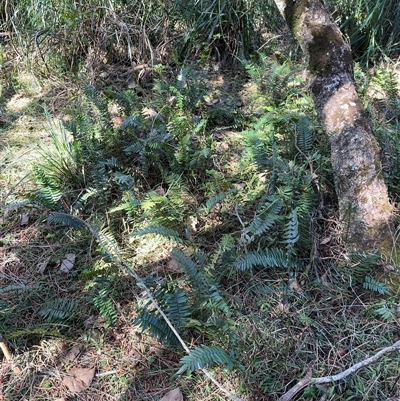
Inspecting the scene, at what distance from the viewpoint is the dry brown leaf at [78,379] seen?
2043 mm

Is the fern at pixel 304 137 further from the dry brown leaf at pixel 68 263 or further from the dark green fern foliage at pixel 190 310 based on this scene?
the dry brown leaf at pixel 68 263

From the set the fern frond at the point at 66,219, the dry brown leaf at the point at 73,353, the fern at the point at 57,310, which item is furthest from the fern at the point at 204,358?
the fern frond at the point at 66,219

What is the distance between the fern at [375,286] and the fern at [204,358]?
0.86 metres

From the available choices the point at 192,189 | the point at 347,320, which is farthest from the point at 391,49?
the point at 347,320

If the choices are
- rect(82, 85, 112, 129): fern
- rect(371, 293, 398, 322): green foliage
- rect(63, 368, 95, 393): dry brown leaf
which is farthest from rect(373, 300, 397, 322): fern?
rect(82, 85, 112, 129): fern

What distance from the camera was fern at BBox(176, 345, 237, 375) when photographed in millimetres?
1735

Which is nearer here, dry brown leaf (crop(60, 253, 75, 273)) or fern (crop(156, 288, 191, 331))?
fern (crop(156, 288, 191, 331))

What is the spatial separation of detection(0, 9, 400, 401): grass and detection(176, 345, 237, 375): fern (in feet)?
0.36

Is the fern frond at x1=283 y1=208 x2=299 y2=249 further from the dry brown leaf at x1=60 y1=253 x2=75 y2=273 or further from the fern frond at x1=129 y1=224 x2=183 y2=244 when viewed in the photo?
the dry brown leaf at x1=60 y1=253 x2=75 y2=273

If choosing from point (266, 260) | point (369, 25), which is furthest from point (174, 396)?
point (369, 25)

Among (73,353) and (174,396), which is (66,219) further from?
(174,396)

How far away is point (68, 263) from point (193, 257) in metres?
0.81

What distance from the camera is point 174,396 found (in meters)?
1.95

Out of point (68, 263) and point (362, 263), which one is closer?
point (362, 263)
